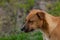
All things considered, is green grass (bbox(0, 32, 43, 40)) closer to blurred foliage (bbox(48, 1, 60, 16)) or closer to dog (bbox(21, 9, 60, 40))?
dog (bbox(21, 9, 60, 40))

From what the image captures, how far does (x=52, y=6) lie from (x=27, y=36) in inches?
132

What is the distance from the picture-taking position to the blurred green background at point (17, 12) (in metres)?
11.1

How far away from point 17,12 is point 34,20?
13.1 feet

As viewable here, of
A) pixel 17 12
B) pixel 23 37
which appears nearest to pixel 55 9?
pixel 17 12

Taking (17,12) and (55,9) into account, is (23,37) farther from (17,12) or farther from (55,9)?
(55,9)

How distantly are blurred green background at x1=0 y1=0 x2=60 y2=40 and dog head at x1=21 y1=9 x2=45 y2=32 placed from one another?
176cm

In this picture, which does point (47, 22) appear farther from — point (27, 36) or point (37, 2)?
point (37, 2)

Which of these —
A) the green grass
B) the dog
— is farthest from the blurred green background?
the dog

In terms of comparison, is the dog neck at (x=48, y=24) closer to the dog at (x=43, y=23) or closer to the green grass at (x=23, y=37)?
the dog at (x=43, y=23)

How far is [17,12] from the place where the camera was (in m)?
12.3

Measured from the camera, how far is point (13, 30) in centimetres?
1126

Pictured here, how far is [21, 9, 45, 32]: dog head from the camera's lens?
27.3 ft

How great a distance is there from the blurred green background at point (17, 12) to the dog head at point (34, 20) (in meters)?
1.76

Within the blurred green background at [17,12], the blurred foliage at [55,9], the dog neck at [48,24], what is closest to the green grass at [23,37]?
the blurred green background at [17,12]
